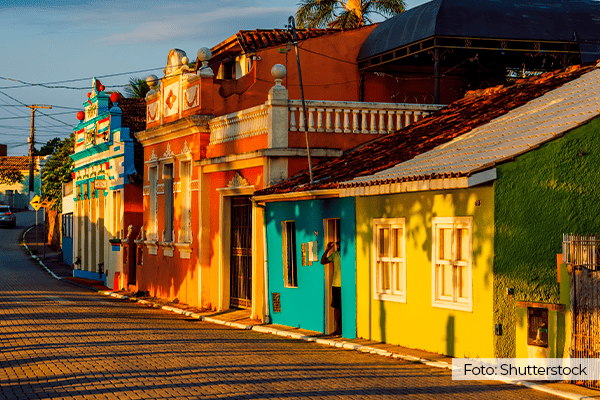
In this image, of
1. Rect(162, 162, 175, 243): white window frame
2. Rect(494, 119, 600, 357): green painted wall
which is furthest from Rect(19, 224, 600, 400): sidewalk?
Rect(162, 162, 175, 243): white window frame

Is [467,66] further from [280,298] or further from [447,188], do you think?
[447,188]

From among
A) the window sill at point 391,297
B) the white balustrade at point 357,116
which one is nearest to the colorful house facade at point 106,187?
the white balustrade at point 357,116

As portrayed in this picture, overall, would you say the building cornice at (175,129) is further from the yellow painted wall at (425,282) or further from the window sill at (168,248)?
the yellow painted wall at (425,282)

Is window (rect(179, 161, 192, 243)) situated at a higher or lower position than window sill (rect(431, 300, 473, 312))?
higher

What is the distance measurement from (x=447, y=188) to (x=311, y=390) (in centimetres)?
388

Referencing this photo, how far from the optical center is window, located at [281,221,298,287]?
18766 millimetres

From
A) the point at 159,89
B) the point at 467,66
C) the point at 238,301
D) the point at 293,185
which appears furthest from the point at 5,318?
the point at 467,66

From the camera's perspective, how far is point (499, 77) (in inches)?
1075

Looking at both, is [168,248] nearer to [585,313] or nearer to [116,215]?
[116,215]

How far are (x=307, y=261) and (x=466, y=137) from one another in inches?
164

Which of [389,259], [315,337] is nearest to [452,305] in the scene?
[389,259]

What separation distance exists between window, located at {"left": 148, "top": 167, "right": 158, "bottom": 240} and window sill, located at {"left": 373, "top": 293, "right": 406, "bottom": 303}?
13.5m

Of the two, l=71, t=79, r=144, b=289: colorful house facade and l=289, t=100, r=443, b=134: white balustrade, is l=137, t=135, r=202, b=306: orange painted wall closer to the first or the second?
l=71, t=79, r=144, b=289: colorful house facade

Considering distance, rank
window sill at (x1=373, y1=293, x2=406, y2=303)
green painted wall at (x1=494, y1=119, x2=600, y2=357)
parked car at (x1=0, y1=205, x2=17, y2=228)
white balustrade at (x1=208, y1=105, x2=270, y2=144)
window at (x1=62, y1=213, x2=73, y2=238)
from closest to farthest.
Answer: green painted wall at (x1=494, y1=119, x2=600, y2=357) < window sill at (x1=373, y1=293, x2=406, y2=303) < white balustrade at (x1=208, y1=105, x2=270, y2=144) < window at (x1=62, y1=213, x2=73, y2=238) < parked car at (x1=0, y1=205, x2=17, y2=228)
